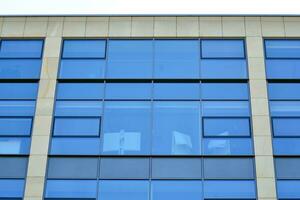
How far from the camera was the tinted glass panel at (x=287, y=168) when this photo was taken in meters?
19.2

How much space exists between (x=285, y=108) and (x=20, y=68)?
11052 millimetres

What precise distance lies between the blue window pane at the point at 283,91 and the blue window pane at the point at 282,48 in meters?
1.42

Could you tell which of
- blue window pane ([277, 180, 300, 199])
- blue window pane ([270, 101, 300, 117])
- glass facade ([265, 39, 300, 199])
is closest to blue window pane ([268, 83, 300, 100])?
glass facade ([265, 39, 300, 199])

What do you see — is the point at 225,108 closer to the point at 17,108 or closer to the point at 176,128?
the point at 176,128

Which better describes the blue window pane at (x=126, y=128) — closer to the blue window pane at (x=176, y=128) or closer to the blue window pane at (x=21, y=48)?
the blue window pane at (x=176, y=128)

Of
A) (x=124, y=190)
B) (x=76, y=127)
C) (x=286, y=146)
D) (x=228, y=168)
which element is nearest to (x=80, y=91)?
(x=76, y=127)

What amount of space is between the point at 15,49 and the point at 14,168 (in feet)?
18.9

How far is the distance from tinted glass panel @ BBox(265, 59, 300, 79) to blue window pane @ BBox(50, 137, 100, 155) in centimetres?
765

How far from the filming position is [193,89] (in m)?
21.5

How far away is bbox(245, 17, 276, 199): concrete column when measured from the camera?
62.4 feet

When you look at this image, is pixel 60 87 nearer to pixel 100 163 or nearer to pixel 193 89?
pixel 100 163

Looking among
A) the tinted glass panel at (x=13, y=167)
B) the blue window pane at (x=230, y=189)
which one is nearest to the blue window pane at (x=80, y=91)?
the tinted glass panel at (x=13, y=167)

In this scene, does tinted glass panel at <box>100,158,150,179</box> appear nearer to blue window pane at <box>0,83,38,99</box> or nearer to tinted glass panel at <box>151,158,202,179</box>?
tinted glass panel at <box>151,158,202,179</box>

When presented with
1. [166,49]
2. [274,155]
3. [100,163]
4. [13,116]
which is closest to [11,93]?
[13,116]
